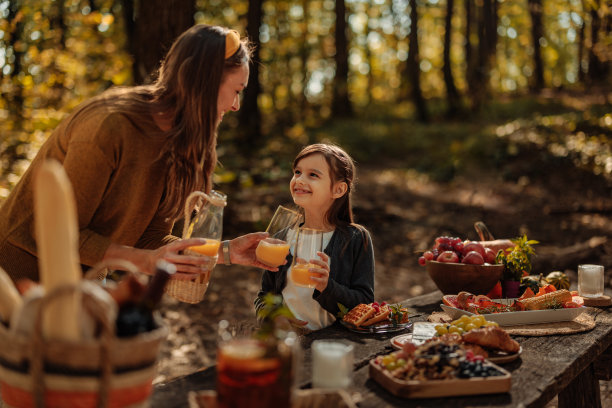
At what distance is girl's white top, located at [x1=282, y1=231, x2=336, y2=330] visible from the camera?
2.96 metres

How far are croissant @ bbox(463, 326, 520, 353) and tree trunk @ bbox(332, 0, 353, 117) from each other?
591 inches

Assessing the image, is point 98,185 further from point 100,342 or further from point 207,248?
point 100,342

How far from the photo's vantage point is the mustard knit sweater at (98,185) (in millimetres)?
2309

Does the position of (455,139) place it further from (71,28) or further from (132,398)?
(132,398)

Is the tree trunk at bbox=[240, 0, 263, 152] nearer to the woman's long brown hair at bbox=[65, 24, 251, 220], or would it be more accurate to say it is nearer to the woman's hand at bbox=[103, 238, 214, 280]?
the woman's long brown hair at bbox=[65, 24, 251, 220]

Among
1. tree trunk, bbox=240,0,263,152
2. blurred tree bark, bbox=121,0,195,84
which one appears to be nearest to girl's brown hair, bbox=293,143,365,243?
blurred tree bark, bbox=121,0,195,84

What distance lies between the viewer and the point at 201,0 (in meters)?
12.1

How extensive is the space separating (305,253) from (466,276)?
1.06 meters

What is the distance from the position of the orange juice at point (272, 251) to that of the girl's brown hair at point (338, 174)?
0.63 m

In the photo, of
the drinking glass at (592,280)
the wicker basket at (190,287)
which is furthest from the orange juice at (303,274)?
the drinking glass at (592,280)

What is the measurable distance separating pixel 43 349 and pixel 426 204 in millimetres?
9645

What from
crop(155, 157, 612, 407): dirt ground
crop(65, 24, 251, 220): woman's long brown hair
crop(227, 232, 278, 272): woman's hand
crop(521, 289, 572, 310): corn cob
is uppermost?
crop(65, 24, 251, 220): woman's long brown hair

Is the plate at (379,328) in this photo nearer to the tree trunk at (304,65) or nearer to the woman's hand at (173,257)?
the woman's hand at (173,257)

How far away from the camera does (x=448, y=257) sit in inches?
122
